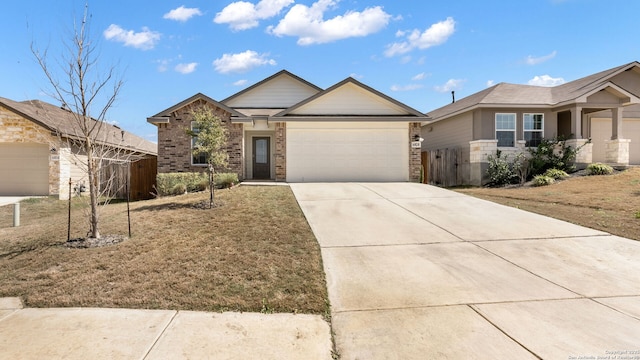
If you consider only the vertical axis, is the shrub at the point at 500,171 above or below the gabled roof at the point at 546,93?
below

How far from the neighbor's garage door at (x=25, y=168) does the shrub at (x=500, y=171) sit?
2190cm

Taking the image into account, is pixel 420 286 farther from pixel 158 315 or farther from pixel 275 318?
pixel 158 315

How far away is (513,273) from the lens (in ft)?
17.8

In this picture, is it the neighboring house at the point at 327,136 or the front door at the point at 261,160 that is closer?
the neighboring house at the point at 327,136

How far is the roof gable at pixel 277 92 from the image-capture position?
19969mm

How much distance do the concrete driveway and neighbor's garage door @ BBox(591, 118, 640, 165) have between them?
1469 centimetres

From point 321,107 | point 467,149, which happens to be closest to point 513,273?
point 321,107

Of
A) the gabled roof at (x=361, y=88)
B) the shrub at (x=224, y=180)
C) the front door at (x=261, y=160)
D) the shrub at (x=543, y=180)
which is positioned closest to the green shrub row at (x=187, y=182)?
the shrub at (x=224, y=180)

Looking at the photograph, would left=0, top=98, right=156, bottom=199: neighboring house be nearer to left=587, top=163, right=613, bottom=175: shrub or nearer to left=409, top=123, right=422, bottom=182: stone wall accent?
left=409, top=123, right=422, bottom=182: stone wall accent

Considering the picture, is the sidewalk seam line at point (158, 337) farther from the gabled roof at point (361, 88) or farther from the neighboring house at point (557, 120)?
the neighboring house at point (557, 120)

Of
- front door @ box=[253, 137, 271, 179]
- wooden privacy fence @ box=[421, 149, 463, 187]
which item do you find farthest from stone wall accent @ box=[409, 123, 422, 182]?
front door @ box=[253, 137, 271, 179]

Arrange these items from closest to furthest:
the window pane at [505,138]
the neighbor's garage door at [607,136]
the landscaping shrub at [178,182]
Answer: the landscaping shrub at [178,182], the window pane at [505,138], the neighbor's garage door at [607,136]

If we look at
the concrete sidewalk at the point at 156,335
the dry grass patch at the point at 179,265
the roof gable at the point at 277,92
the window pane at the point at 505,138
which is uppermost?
the roof gable at the point at 277,92

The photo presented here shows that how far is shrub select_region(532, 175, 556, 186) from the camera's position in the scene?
15.7m
